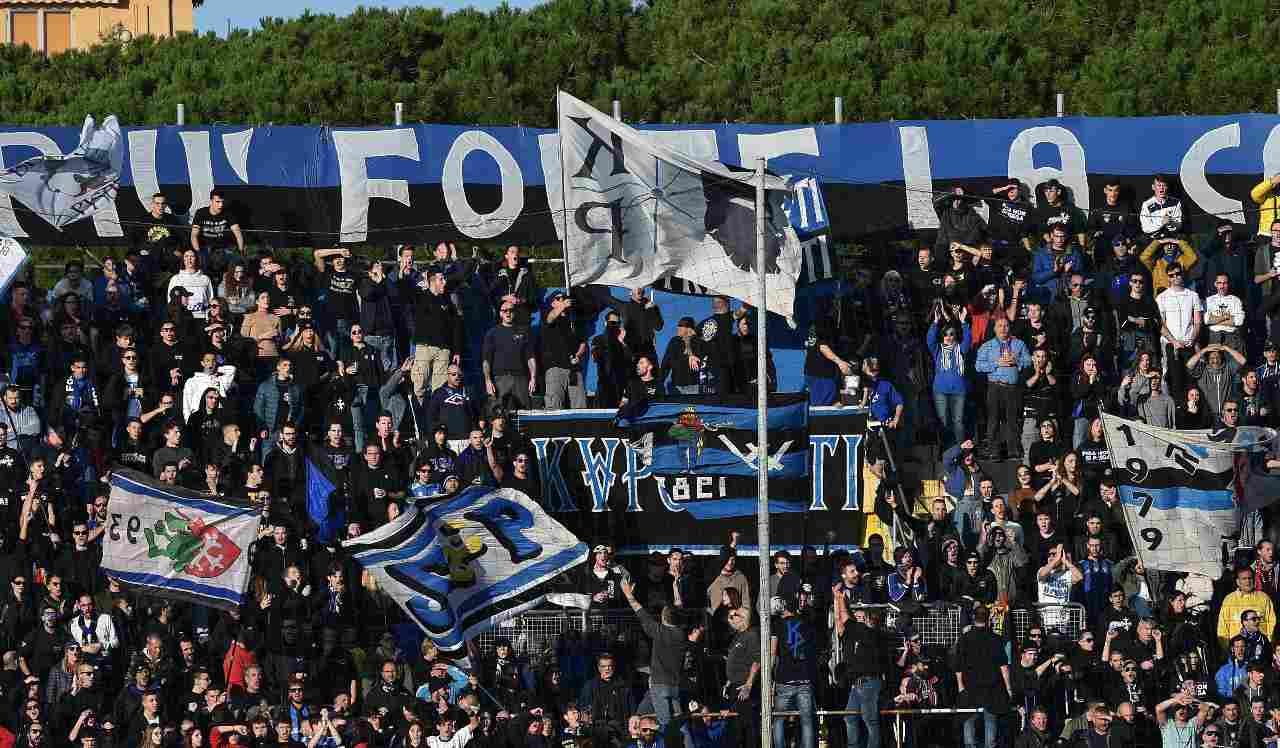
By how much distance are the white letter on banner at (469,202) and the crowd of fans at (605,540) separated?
104 centimetres

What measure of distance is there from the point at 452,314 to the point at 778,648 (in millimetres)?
5298

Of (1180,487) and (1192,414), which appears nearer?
(1180,487)

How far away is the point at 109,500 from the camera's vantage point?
2234 centimetres

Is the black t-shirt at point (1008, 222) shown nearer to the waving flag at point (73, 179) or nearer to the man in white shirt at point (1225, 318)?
the man in white shirt at point (1225, 318)

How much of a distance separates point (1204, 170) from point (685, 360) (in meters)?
6.71

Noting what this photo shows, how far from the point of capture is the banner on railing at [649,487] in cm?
2375

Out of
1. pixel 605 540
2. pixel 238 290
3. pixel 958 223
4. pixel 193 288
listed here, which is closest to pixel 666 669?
pixel 605 540

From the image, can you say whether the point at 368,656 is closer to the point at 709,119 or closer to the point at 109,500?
the point at 109,500

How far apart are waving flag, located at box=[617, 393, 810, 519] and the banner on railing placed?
21mm

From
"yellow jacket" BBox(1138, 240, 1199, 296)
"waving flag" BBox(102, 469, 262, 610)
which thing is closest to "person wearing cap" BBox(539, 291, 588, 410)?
"waving flag" BBox(102, 469, 262, 610)

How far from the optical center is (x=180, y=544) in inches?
873

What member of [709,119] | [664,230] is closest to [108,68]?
[709,119]

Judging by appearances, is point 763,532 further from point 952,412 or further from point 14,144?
point 14,144

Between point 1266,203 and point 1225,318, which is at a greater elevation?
point 1266,203
